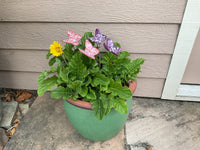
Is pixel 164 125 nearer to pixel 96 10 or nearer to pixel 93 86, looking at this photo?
pixel 93 86

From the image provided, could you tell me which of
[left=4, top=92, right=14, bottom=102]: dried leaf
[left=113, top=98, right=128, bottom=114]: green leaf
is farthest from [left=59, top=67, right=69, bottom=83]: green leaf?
[left=4, top=92, right=14, bottom=102]: dried leaf

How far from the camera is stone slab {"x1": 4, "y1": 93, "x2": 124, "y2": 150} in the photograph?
1130 mm

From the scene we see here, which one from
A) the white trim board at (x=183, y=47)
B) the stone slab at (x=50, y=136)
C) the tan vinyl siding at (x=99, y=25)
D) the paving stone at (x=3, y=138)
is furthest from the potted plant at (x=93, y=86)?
the paving stone at (x=3, y=138)

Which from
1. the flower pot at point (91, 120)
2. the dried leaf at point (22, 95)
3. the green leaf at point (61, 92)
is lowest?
the dried leaf at point (22, 95)

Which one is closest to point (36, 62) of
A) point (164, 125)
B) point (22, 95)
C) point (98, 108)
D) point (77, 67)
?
point (22, 95)

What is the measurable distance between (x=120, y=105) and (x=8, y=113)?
41.7 inches

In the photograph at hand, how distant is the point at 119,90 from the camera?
875 millimetres

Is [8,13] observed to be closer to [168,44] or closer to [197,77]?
[168,44]

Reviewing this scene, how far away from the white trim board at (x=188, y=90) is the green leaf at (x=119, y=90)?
820 millimetres

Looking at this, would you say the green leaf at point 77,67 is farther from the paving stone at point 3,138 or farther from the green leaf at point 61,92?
the paving stone at point 3,138

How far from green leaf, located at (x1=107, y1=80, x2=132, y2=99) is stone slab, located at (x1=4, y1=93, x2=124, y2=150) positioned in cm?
47

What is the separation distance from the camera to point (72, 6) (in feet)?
3.58

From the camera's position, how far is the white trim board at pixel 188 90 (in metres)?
1.44

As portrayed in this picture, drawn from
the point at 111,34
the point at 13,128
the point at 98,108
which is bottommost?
the point at 13,128
